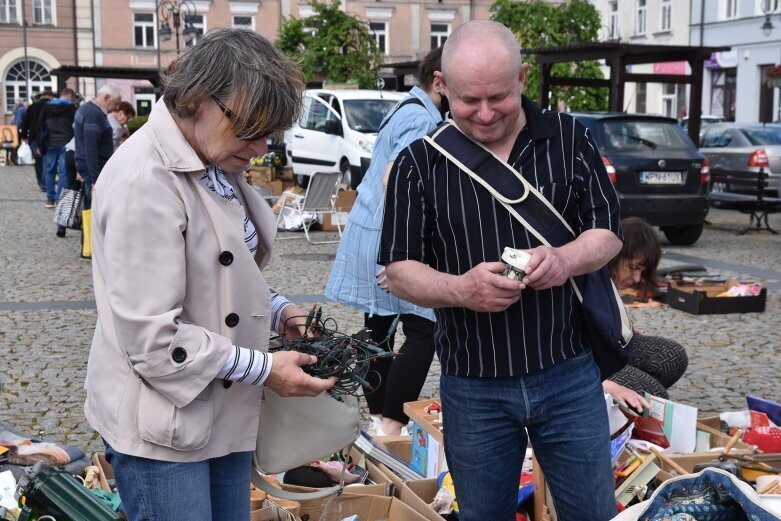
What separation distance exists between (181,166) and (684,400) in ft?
14.4

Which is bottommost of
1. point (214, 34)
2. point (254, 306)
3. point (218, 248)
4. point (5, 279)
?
point (5, 279)

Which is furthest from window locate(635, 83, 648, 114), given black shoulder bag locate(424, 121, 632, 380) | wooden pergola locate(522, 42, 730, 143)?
black shoulder bag locate(424, 121, 632, 380)

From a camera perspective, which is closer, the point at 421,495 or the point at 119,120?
the point at 421,495

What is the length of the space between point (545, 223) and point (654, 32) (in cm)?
3810

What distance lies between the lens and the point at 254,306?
7.46 ft

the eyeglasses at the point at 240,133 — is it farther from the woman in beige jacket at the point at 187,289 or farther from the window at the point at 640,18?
the window at the point at 640,18

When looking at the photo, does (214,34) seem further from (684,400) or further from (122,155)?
(684,400)

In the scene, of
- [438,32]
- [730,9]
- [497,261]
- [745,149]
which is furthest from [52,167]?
[438,32]

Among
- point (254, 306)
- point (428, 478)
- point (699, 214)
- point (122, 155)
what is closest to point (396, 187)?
point (254, 306)

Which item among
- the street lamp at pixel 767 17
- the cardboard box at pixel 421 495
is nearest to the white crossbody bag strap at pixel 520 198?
the cardboard box at pixel 421 495

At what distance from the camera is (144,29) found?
152 ft

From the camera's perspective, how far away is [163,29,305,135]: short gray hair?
215cm

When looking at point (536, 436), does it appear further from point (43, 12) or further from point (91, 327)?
point (43, 12)

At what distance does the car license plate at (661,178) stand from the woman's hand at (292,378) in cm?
1042
